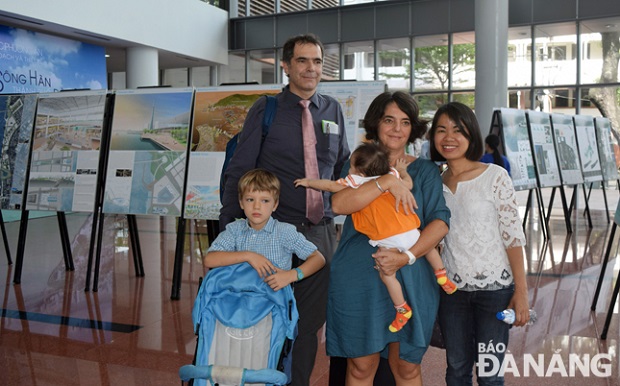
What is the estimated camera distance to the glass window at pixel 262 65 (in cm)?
1808

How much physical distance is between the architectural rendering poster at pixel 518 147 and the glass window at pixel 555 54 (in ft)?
16.4

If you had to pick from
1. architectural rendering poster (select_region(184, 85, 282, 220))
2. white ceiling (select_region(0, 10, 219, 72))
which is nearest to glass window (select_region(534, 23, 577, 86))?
white ceiling (select_region(0, 10, 219, 72))

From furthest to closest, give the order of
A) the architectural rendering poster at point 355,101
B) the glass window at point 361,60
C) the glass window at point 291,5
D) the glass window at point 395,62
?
the glass window at point 291,5 < the glass window at point 361,60 < the glass window at point 395,62 < the architectural rendering poster at point 355,101

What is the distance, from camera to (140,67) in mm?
14914

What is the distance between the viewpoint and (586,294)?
19.3 feet

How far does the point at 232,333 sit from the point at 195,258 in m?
5.55

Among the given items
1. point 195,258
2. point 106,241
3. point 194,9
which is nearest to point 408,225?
point 195,258

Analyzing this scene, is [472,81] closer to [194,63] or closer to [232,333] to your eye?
[194,63]

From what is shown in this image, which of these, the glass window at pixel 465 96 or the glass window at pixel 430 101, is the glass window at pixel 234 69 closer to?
the glass window at pixel 430 101

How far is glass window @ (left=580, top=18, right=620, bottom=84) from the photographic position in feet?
45.1

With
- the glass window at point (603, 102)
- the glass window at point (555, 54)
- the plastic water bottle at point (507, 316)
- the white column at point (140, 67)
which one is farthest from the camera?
the white column at point (140, 67)

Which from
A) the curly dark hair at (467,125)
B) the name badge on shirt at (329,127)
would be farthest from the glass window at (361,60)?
the curly dark hair at (467,125)

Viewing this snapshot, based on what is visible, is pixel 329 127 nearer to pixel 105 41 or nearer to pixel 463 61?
pixel 105 41

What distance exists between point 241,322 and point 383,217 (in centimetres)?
71
